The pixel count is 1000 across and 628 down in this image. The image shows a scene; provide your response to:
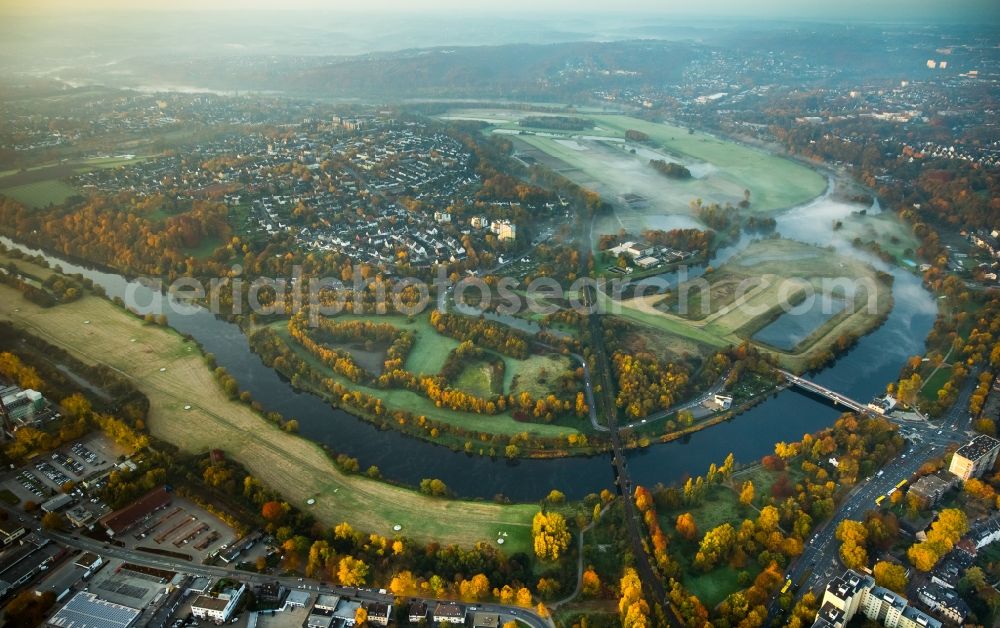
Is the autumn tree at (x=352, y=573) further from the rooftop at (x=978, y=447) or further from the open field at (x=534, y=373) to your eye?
the rooftop at (x=978, y=447)

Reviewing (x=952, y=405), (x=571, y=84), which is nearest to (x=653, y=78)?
(x=571, y=84)

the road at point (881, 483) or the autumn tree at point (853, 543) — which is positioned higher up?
the autumn tree at point (853, 543)

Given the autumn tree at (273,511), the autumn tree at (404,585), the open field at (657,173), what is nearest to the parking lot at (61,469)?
the autumn tree at (273,511)

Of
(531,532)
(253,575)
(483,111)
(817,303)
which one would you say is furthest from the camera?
(483,111)

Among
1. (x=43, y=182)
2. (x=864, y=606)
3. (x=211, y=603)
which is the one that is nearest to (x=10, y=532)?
(x=211, y=603)

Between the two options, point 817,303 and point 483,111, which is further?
point 483,111

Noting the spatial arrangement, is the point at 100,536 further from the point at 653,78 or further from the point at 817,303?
the point at 653,78

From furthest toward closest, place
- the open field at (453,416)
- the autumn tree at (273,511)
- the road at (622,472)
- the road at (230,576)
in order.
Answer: the open field at (453,416) → the autumn tree at (273,511) → the road at (622,472) → the road at (230,576)
